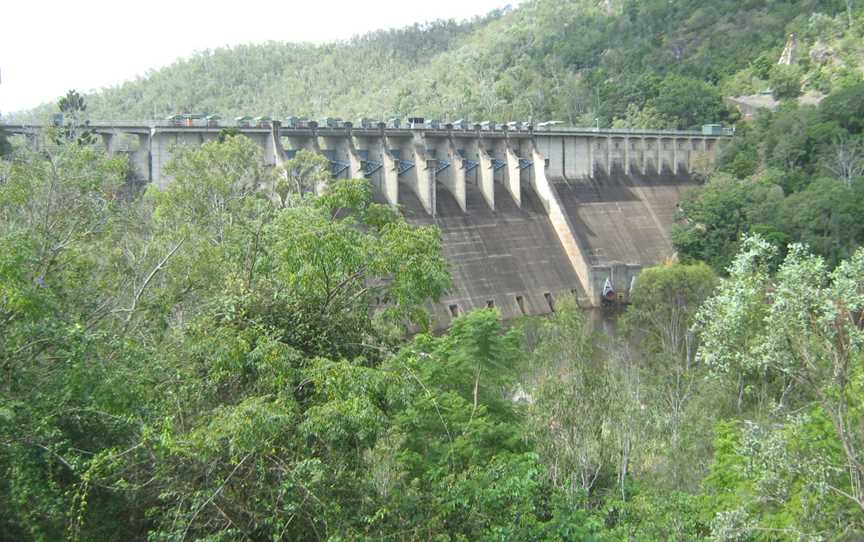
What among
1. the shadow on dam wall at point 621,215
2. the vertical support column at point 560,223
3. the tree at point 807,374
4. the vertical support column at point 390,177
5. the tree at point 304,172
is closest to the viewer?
the tree at point 807,374

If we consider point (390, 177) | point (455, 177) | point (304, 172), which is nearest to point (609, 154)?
point (455, 177)

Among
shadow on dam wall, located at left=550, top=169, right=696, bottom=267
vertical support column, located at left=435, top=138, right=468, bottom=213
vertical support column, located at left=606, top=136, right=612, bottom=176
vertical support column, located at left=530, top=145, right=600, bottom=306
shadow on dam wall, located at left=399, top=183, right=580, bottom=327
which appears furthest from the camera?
vertical support column, located at left=606, top=136, right=612, bottom=176

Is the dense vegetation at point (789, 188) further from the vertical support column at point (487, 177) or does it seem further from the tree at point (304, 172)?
the tree at point (304, 172)

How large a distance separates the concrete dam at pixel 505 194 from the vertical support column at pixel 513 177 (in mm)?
61

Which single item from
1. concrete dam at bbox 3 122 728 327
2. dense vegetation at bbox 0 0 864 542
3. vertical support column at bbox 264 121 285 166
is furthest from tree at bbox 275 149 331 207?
dense vegetation at bbox 0 0 864 542

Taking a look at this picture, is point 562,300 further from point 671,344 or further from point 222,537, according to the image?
point 222,537

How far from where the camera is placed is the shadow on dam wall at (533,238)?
3584 centimetres

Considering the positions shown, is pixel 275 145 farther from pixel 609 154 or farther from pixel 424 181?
pixel 609 154

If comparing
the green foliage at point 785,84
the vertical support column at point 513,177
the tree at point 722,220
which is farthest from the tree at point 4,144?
the green foliage at point 785,84

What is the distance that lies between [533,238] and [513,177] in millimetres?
3651

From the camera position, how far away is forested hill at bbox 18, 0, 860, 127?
71.6 metres

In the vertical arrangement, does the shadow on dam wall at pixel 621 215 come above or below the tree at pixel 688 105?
below

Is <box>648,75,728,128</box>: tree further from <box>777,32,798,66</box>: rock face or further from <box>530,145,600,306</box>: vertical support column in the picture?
<box>530,145,600,306</box>: vertical support column

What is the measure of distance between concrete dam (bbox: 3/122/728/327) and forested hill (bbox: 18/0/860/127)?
774 inches
